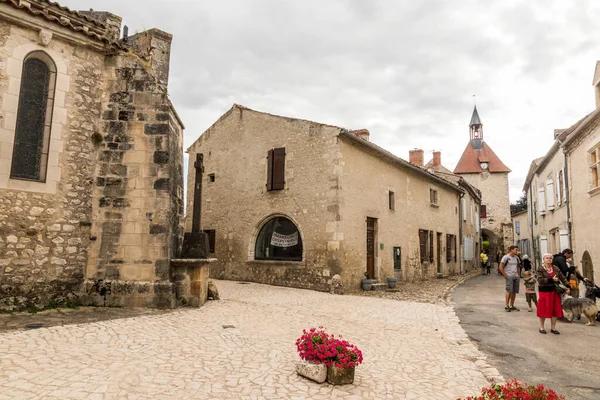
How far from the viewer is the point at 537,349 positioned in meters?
5.59

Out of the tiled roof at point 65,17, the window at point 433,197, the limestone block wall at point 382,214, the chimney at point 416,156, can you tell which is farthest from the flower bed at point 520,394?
the chimney at point 416,156

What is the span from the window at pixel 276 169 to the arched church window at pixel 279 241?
1230mm

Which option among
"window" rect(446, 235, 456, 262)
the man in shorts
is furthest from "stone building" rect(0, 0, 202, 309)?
"window" rect(446, 235, 456, 262)

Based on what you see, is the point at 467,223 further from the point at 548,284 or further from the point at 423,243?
the point at 548,284

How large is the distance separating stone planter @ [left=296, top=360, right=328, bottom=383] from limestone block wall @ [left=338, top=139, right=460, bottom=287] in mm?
7991

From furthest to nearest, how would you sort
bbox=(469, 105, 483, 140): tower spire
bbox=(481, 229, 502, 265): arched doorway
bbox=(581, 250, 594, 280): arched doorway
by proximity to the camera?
bbox=(469, 105, 483, 140): tower spire, bbox=(481, 229, 502, 265): arched doorway, bbox=(581, 250, 594, 280): arched doorway

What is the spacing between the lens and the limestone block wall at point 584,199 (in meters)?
10.4

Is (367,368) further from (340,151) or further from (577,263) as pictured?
(577,263)

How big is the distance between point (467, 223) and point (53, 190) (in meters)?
23.9

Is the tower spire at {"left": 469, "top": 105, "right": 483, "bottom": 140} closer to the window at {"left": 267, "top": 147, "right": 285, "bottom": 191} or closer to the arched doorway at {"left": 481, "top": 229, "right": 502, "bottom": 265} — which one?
the arched doorway at {"left": 481, "top": 229, "right": 502, "bottom": 265}

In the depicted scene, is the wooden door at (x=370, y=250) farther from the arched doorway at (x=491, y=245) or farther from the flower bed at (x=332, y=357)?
the arched doorway at (x=491, y=245)

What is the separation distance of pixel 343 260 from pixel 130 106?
7440mm

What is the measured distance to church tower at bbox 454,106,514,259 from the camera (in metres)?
35.5

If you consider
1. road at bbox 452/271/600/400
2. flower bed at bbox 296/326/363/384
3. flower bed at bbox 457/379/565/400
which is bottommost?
road at bbox 452/271/600/400
